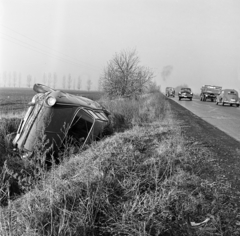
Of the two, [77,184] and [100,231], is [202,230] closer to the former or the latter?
[100,231]

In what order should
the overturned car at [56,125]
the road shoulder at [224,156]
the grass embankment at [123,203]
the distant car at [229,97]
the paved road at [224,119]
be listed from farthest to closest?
the distant car at [229,97] < the paved road at [224,119] < the overturned car at [56,125] < the road shoulder at [224,156] < the grass embankment at [123,203]

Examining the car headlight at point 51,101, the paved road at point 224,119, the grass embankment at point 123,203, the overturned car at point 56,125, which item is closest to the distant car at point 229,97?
the paved road at point 224,119

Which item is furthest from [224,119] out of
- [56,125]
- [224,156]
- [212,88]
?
[212,88]

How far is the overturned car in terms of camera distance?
5.32m

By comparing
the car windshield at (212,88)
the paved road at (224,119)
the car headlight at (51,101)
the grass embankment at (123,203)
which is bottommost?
the grass embankment at (123,203)

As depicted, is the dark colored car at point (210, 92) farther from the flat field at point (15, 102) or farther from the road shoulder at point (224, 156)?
the road shoulder at point (224, 156)

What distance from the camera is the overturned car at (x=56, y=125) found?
5320 millimetres

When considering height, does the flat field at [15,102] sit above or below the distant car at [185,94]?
below

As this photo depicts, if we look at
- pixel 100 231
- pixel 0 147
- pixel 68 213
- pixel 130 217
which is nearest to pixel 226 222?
pixel 130 217

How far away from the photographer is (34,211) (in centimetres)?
281

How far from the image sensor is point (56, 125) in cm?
543

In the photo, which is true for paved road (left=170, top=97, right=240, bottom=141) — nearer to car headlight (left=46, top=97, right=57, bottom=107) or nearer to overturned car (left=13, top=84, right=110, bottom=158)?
overturned car (left=13, top=84, right=110, bottom=158)

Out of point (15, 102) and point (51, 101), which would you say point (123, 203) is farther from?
point (15, 102)

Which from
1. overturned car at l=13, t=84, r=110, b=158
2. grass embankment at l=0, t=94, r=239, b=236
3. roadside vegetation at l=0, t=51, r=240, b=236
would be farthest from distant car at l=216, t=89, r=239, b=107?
grass embankment at l=0, t=94, r=239, b=236
